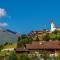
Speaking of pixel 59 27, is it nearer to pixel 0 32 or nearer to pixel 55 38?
pixel 55 38

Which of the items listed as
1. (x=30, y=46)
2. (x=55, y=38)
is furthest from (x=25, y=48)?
(x=55, y=38)

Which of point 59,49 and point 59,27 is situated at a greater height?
point 59,27

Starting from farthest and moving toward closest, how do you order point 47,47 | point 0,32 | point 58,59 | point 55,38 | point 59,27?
point 0,32
point 59,27
point 55,38
point 47,47
point 58,59

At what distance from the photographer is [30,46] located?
56438 mm

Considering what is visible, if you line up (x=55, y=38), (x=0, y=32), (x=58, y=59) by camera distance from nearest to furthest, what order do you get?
(x=58, y=59) → (x=55, y=38) → (x=0, y=32)

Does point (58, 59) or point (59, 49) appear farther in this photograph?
point (59, 49)

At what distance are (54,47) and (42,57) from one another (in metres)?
14.8

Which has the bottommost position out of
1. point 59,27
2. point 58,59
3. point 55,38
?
point 58,59

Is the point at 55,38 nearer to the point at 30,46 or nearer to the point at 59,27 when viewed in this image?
the point at 30,46

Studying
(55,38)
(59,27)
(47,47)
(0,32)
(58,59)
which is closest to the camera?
(58,59)

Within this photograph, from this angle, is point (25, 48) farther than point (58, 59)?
Yes

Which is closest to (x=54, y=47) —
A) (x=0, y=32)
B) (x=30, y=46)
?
(x=30, y=46)

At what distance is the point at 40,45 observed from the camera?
5731 cm

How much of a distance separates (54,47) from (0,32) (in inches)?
4060
